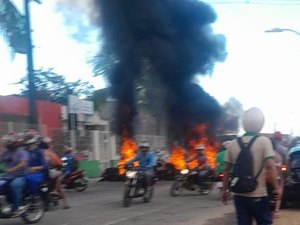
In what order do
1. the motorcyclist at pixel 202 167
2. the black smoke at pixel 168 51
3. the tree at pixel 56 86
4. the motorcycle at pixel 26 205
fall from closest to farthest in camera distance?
the motorcycle at pixel 26 205 < the motorcyclist at pixel 202 167 < the black smoke at pixel 168 51 < the tree at pixel 56 86

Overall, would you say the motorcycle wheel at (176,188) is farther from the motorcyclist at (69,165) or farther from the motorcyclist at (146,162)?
the motorcyclist at (69,165)

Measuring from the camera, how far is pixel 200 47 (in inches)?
1067

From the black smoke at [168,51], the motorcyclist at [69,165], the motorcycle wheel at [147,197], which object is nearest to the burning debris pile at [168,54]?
the black smoke at [168,51]

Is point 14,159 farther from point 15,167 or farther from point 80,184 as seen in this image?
point 80,184

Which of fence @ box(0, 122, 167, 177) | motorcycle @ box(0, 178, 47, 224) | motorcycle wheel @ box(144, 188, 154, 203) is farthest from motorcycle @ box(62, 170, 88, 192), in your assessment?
motorcycle @ box(0, 178, 47, 224)

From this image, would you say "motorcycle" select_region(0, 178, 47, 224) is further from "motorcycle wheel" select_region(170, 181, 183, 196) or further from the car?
"motorcycle wheel" select_region(170, 181, 183, 196)

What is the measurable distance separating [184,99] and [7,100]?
338 inches

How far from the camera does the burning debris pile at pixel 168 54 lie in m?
24.6

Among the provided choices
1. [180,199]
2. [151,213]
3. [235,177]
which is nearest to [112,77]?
[180,199]

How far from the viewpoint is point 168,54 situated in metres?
25.6

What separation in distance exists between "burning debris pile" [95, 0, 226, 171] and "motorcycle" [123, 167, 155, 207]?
11.0 meters

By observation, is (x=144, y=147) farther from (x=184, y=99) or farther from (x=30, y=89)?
(x=184, y=99)

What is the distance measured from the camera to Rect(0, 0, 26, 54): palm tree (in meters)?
18.4

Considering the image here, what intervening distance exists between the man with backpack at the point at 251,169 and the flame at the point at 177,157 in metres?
16.6
